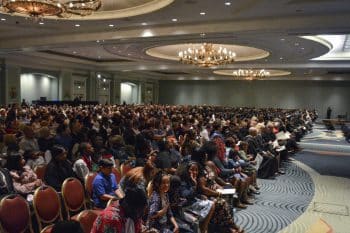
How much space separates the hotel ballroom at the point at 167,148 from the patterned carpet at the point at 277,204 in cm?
3

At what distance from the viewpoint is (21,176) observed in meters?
4.61

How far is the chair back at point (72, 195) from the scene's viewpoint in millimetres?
4145

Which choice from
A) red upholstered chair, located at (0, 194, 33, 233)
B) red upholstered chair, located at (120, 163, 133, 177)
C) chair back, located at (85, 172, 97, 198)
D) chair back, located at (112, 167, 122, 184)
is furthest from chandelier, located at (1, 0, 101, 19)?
red upholstered chair, located at (0, 194, 33, 233)

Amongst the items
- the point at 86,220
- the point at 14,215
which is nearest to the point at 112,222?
the point at 86,220

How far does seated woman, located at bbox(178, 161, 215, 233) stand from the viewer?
4453 millimetres

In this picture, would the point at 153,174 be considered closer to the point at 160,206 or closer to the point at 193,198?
the point at 160,206

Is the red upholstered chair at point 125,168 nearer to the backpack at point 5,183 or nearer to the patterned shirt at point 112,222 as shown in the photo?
the backpack at point 5,183

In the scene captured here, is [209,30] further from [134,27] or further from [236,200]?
[236,200]

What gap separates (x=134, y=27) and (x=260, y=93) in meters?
26.7

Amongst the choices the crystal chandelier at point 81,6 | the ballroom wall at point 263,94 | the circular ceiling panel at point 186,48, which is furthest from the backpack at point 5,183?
the ballroom wall at point 263,94

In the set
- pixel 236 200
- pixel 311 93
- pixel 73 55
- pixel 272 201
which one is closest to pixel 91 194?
pixel 236 200

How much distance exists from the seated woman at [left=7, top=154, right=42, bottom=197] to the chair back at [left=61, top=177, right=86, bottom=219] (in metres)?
0.62

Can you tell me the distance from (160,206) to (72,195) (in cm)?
121

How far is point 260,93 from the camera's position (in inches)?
1415
